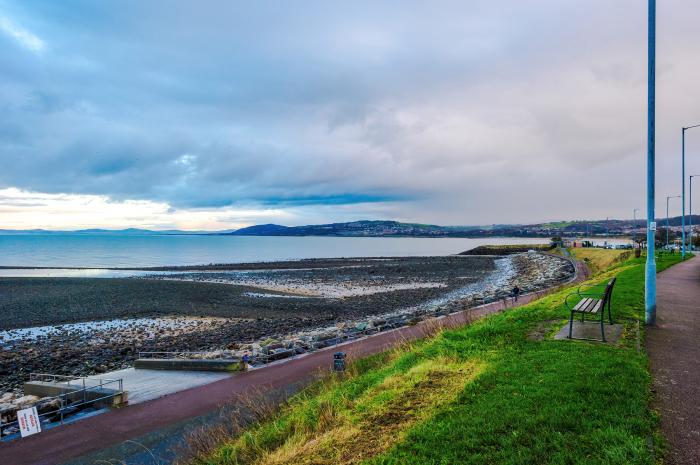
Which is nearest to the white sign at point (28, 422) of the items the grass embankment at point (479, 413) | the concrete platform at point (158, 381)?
the concrete platform at point (158, 381)

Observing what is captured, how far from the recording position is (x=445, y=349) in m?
9.11

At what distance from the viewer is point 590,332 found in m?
9.08

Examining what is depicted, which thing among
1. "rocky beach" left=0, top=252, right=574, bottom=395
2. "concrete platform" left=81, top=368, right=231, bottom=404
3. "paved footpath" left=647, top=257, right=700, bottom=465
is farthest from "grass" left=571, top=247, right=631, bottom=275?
"concrete platform" left=81, top=368, right=231, bottom=404

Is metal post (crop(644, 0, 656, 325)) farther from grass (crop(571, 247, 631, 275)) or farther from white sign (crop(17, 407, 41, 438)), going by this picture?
grass (crop(571, 247, 631, 275))

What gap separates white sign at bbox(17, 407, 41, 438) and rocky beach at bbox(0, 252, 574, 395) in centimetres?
557

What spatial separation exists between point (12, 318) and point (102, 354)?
1489 cm

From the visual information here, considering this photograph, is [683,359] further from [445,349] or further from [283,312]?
[283,312]

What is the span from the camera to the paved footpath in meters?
4.66

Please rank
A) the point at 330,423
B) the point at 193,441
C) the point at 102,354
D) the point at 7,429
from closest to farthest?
the point at 330,423 → the point at 193,441 → the point at 7,429 → the point at 102,354

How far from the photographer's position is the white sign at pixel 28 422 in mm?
8430

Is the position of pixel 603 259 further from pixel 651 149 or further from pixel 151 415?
pixel 151 415

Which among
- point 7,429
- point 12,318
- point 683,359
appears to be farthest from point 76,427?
point 12,318

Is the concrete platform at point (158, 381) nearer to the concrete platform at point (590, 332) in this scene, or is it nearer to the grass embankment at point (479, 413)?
the grass embankment at point (479, 413)

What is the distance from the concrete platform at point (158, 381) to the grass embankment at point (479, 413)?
13.3ft
